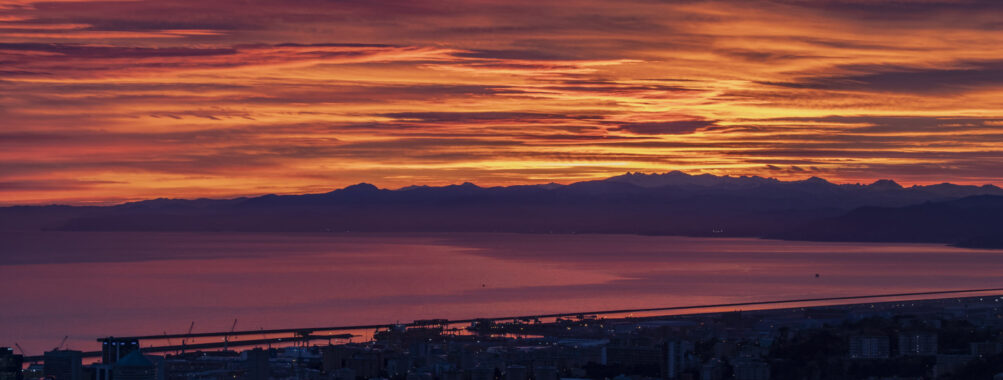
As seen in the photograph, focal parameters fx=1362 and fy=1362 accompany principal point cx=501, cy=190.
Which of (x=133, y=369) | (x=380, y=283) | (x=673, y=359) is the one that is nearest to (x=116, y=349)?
(x=133, y=369)

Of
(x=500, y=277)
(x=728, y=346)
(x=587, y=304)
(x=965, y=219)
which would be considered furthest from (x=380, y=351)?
(x=965, y=219)

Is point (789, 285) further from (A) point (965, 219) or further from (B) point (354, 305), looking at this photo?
(A) point (965, 219)

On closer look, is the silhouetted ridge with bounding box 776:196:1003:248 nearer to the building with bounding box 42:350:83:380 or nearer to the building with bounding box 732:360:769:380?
the building with bounding box 732:360:769:380

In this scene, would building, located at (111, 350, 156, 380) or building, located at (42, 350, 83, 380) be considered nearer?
building, located at (111, 350, 156, 380)

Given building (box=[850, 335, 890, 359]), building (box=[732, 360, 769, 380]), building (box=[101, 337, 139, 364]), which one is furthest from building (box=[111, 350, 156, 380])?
building (box=[850, 335, 890, 359])

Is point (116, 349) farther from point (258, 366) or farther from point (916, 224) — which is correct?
point (916, 224)

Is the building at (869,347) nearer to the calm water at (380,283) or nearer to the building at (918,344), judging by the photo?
the building at (918,344)
